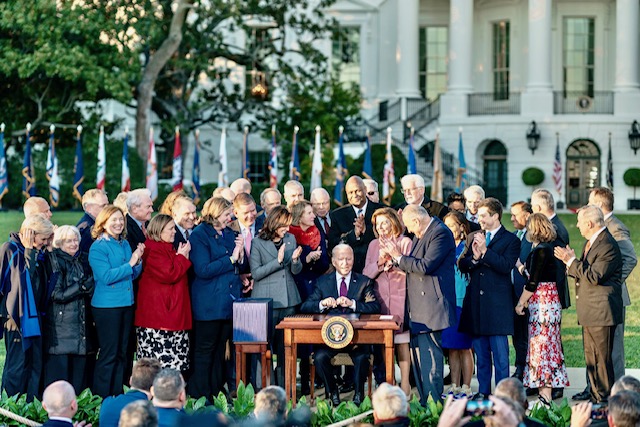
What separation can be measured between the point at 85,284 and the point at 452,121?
118ft

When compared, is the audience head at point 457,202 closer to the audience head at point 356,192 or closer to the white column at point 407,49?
the audience head at point 356,192

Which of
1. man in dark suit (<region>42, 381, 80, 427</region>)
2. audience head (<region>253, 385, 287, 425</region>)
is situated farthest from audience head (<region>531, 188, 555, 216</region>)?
man in dark suit (<region>42, 381, 80, 427</region>)

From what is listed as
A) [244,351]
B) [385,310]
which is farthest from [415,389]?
[244,351]

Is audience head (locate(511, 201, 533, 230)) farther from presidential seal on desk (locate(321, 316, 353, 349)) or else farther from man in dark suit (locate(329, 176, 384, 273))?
presidential seal on desk (locate(321, 316, 353, 349))

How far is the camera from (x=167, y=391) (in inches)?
311

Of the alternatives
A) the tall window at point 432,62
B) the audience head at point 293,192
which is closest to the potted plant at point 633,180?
the tall window at point 432,62

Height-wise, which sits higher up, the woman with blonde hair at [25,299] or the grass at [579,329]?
the woman with blonde hair at [25,299]

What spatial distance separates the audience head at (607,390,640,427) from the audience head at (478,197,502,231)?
440cm

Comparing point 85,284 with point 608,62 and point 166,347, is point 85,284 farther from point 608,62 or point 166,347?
point 608,62

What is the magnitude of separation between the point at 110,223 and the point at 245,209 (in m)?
1.54

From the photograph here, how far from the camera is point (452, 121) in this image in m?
46.1

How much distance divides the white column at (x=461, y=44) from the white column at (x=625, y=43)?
5.65 metres

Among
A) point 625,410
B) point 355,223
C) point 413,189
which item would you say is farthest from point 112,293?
point 625,410

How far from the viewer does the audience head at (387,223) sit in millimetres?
11516
